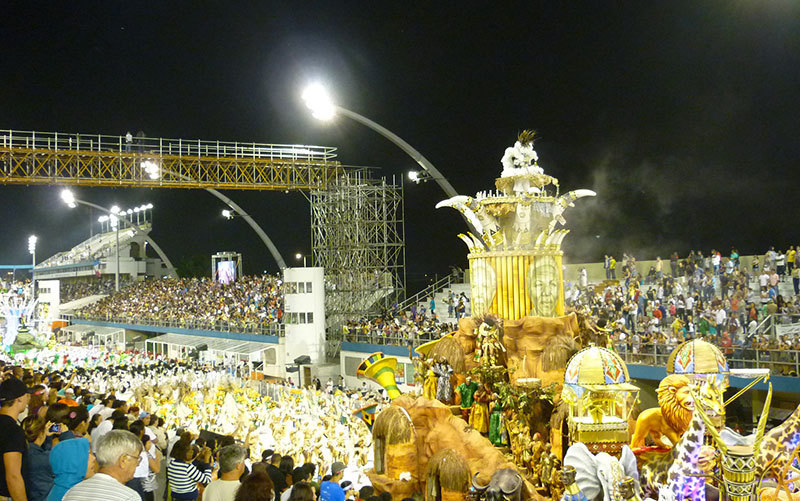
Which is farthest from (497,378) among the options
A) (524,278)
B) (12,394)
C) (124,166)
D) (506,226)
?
(124,166)

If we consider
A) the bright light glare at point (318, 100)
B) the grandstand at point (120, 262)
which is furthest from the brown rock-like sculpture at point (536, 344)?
the grandstand at point (120, 262)

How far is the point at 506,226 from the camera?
14.0 meters

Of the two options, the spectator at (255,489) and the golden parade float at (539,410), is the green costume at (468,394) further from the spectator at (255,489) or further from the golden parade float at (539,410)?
the spectator at (255,489)

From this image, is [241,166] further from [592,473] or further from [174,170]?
[592,473]

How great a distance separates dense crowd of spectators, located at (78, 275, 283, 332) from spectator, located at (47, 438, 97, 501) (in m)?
25.8

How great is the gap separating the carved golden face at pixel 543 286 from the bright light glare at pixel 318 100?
8.12 metres

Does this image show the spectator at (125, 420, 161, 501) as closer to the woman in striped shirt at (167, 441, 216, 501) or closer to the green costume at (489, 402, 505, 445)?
the woman in striped shirt at (167, 441, 216, 501)

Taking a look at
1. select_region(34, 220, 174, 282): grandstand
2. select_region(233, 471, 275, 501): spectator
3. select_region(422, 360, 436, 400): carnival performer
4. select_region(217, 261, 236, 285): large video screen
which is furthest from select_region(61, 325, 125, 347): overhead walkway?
select_region(233, 471, 275, 501): spectator

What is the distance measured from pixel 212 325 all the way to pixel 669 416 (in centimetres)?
2958

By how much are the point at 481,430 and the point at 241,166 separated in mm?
21282

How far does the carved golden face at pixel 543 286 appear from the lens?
529 inches

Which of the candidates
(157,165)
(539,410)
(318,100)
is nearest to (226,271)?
(157,165)

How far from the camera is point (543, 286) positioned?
1348 cm

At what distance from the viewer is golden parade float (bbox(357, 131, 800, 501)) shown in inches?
250
